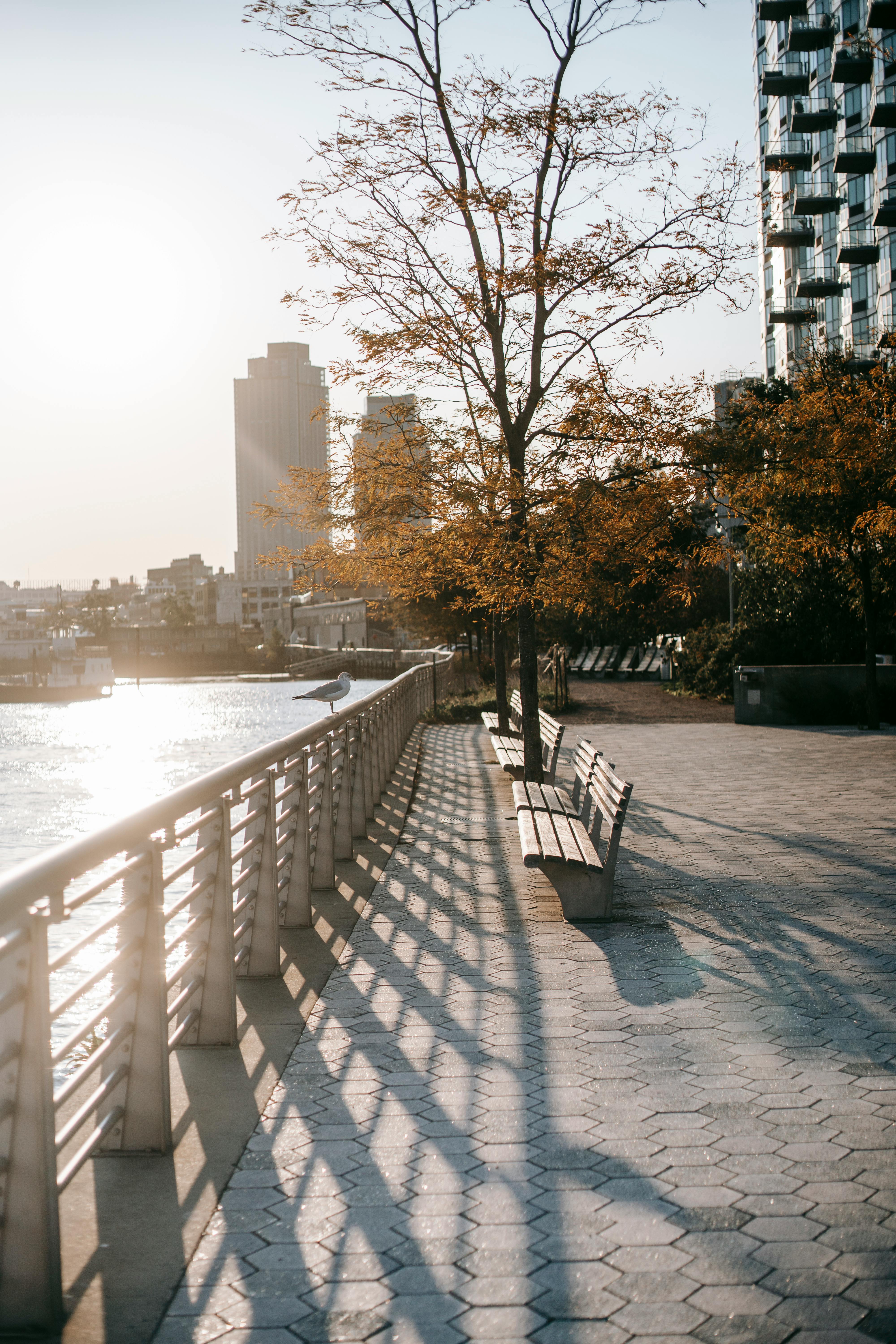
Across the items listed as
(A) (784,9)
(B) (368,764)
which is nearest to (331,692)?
(B) (368,764)

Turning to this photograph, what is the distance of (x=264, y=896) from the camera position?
569 centimetres

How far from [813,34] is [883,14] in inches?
304

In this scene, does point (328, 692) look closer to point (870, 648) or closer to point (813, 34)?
point (870, 648)

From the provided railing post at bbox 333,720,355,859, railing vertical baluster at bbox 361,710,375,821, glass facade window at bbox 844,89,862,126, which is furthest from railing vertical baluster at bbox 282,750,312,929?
glass facade window at bbox 844,89,862,126

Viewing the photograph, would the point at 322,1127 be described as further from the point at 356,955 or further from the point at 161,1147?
the point at 356,955

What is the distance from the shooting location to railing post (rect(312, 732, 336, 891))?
796cm

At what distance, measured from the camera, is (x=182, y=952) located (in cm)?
1038

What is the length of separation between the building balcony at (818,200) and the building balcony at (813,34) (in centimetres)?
597

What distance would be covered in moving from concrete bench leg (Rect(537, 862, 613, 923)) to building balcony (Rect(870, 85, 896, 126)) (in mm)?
51876

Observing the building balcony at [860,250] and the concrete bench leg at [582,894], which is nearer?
the concrete bench leg at [582,894]

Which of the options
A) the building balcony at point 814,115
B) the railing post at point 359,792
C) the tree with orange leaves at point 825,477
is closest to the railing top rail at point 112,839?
the railing post at point 359,792

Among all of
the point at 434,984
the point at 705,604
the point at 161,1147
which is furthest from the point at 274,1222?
the point at 705,604

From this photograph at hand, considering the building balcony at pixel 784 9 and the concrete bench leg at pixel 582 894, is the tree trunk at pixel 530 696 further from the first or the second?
the building balcony at pixel 784 9

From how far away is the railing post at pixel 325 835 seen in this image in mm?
7961
